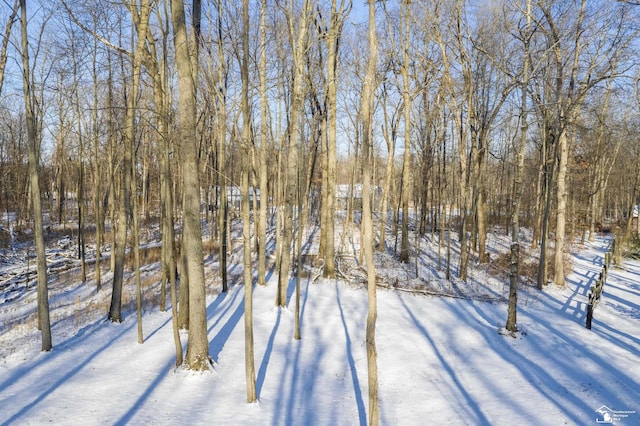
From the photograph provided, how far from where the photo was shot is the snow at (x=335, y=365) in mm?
6348

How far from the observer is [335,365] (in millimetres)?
8617

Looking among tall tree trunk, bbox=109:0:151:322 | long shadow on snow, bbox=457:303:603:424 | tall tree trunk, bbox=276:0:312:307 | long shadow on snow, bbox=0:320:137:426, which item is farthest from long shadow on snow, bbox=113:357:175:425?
long shadow on snow, bbox=457:303:603:424

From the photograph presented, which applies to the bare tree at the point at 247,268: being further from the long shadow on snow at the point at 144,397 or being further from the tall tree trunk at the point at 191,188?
the long shadow on snow at the point at 144,397

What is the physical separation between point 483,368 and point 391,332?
2688 mm

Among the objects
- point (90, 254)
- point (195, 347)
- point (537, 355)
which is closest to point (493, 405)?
point (537, 355)

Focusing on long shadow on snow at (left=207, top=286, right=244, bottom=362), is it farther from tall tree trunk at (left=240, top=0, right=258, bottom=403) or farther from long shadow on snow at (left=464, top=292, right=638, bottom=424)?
long shadow on snow at (left=464, top=292, right=638, bottom=424)

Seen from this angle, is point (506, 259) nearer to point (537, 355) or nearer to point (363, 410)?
point (537, 355)

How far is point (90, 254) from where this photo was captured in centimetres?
2250

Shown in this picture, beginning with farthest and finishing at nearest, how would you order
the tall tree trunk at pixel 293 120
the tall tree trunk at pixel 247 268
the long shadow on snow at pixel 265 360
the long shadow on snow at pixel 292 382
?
1. the tall tree trunk at pixel 293 120
2. the long shadow on snow at pixel 265 360
3. the tall tree trunk at pixel 247 268
4. the long shadow on snow at pixel 292 382

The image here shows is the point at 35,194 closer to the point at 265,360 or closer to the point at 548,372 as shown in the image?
the point at 265,360

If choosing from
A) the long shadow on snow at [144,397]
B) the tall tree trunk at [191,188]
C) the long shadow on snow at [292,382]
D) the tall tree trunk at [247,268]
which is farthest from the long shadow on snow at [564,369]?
the long shadow on snow at [144,397]

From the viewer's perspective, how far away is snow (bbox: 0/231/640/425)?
250 inches

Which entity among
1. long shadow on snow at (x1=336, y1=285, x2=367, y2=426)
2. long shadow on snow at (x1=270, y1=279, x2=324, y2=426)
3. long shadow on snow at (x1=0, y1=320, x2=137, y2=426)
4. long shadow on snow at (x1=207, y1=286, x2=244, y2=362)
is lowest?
long shadow on snow at (x1=336, y1=285, x2=367, y2=426)

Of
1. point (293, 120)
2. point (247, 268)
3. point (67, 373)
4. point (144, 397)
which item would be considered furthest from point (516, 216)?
point (67, 373)
